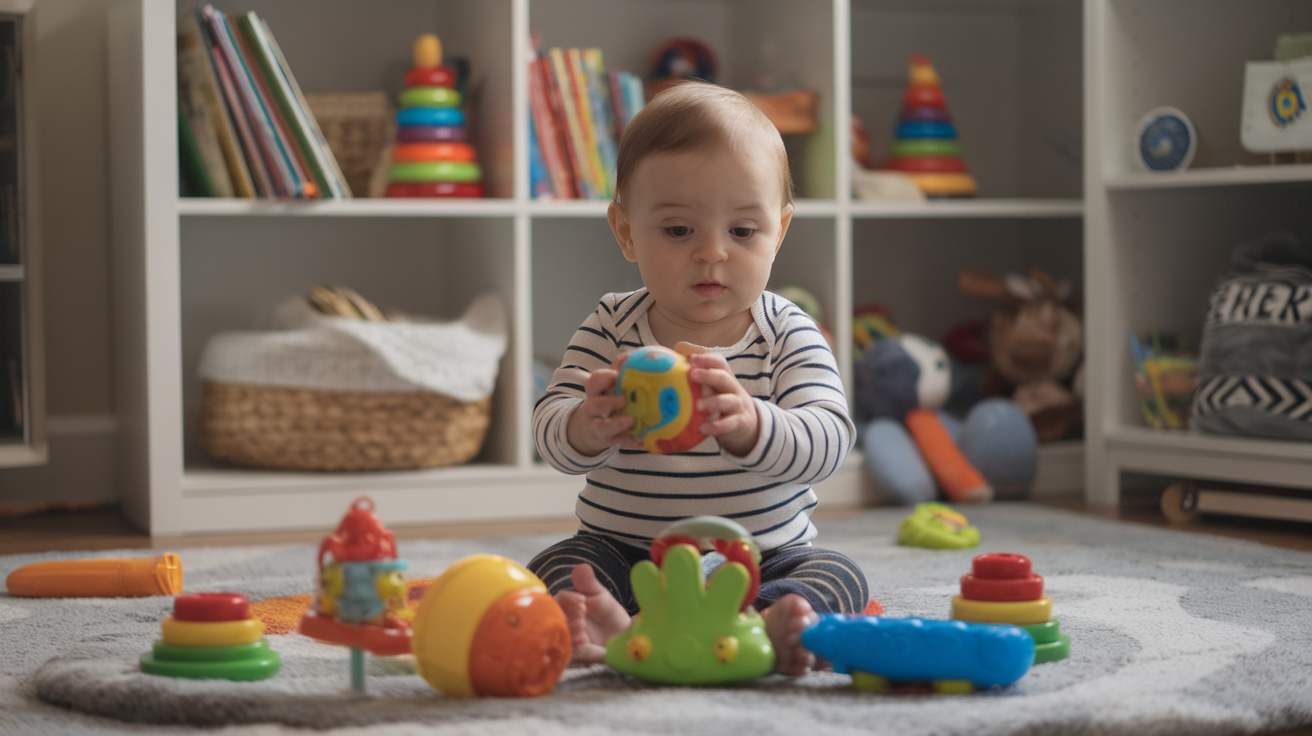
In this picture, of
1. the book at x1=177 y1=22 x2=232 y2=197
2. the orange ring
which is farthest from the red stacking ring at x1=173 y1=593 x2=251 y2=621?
the orange ring

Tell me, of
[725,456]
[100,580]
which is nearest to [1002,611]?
[725,456]

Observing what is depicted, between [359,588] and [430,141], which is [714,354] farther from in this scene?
[430,141]

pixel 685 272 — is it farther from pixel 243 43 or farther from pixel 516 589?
pixel 243 43

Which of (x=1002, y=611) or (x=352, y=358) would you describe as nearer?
(x=1002, y=611)

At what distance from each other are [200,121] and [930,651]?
134 centimetres

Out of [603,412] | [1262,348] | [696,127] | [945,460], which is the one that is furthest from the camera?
[945,460]

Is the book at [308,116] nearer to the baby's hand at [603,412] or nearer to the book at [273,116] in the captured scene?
the book at [273,116]

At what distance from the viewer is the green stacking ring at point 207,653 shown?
939 millimetres

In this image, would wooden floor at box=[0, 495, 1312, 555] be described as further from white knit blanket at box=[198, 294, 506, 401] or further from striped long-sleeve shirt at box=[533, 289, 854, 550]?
striped long-sleeve shirt at box=[533, 289, 854, 550]

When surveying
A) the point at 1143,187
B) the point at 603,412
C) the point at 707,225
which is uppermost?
the point at 1143,187

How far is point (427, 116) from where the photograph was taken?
1.96m

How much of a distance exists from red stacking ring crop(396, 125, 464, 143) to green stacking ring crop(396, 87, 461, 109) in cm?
3

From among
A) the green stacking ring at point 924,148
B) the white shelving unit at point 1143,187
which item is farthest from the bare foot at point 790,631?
the green stacking ring at point 924,148

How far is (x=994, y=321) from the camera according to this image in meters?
2.29
